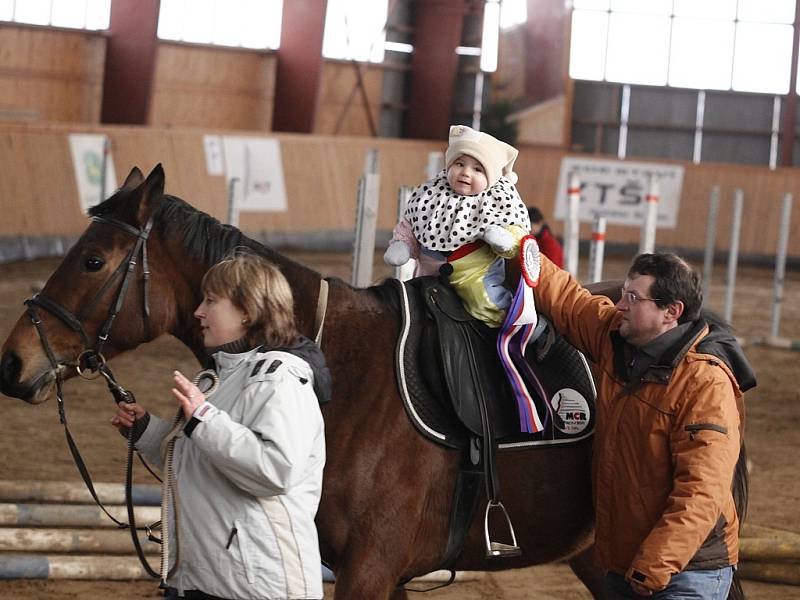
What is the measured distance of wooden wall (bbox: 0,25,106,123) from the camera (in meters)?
18.4

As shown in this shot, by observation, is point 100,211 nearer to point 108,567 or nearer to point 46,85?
point 108,567

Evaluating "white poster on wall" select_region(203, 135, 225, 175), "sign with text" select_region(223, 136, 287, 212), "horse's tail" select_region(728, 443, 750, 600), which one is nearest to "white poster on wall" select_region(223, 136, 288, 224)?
"sign with text" select_region(223, 136, 287, 212)

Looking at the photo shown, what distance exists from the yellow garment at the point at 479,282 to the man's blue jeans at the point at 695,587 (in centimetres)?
86

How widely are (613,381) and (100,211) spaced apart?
154 centimetres

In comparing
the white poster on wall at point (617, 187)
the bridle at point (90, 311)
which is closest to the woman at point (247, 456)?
the bridle at point (90, 311)

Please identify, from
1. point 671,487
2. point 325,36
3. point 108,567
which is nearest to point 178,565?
point 671,487

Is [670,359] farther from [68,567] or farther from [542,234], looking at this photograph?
[542,234]

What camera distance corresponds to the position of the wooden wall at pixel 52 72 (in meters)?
18.4

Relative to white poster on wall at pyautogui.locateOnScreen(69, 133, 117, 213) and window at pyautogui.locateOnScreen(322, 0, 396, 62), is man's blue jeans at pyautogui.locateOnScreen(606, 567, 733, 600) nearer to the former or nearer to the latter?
white poster on wall at pyautogui.locateOnScreen(69, 133, 117, 213)

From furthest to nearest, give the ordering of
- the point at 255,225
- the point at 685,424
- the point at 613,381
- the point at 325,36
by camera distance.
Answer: the point at 325,36 < the point at 255,225 < the point at 613,381 < the point at 685,424

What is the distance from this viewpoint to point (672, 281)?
9.92 feet

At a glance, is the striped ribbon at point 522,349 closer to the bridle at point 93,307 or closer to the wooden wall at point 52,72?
the bridle at point 93,307

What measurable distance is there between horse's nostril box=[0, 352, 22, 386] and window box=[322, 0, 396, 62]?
19.2 m

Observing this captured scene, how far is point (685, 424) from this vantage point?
2.93 meters
